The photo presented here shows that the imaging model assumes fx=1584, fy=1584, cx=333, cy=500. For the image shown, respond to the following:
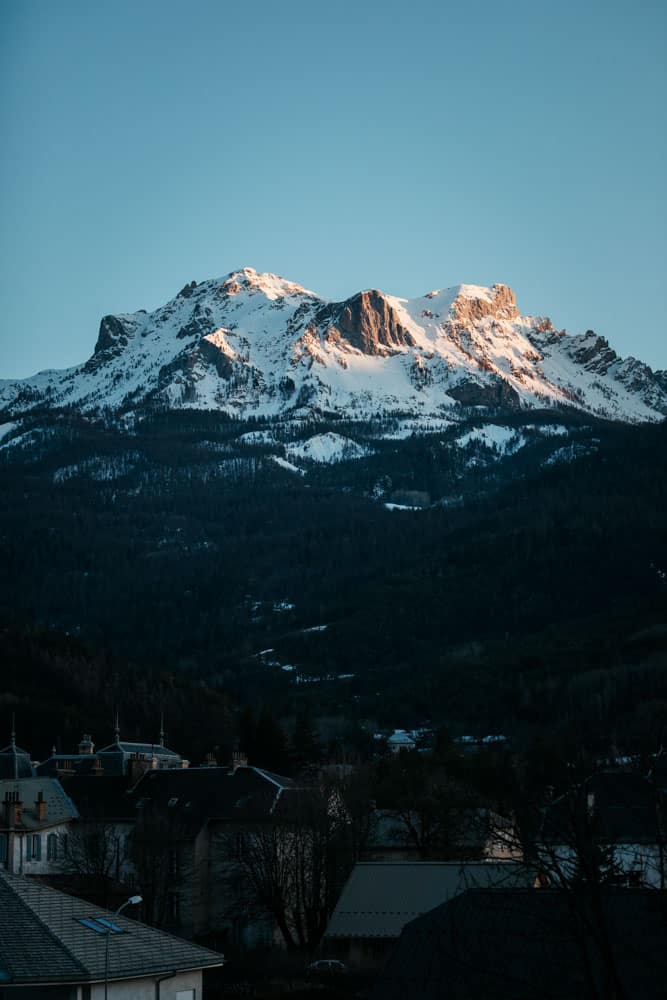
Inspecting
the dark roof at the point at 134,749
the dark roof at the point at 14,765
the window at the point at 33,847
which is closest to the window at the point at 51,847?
the window at the point at 33,847

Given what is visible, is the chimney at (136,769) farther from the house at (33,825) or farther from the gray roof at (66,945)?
the gray roof at (66,945)

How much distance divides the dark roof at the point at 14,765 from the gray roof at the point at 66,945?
2413 inches

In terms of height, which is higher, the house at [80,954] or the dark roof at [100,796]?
the dark roof at [100,796]

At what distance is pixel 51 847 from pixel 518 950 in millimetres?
49641

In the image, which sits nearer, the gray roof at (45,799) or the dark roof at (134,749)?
the gray roof at (45,799)

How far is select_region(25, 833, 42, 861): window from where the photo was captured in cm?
7938

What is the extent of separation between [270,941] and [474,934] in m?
36.3

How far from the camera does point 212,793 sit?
278 ft

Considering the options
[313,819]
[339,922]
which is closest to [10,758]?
[313,819]

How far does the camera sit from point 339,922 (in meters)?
60.9

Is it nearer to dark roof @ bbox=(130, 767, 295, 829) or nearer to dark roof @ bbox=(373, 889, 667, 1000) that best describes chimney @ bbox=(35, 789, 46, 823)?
dark roof @ bbox=(130, 767, 295, 829)

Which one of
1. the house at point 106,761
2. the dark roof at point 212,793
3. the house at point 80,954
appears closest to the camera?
the house at point 80,954

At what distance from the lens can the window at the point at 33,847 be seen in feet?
260

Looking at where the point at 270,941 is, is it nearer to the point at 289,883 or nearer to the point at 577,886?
the point at 289,883
